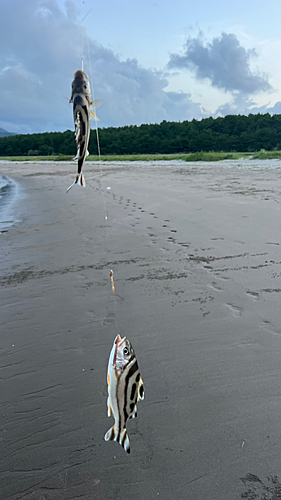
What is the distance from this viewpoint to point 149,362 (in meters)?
4.50

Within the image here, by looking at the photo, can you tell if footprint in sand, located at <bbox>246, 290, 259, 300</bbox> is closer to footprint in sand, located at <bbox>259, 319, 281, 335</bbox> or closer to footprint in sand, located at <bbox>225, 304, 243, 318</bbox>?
footprint in sand, located at <bbox>225, 304, 243, 318</bbox>

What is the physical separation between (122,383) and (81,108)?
1098 mm

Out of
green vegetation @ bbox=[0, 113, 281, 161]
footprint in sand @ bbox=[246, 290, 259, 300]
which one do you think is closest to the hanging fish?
footprint in sand @ bbox=[246, 290, 259, 300]

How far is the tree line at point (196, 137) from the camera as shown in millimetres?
48938

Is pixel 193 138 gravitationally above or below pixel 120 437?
above

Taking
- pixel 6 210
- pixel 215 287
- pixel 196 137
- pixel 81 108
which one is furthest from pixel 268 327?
pixel 196 137

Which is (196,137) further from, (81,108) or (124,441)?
(124,441)

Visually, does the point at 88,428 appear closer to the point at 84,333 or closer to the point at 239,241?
the point at 84,333

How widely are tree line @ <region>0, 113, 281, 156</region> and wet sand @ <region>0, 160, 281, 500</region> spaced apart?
1677 inches

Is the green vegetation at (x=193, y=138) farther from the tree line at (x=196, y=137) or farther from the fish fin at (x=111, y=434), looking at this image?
the fish fin at (x=111, y=434)

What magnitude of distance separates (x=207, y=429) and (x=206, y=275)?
12.3 ft

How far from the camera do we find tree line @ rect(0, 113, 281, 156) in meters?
48.9

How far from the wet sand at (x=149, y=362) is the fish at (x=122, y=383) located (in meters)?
1.49

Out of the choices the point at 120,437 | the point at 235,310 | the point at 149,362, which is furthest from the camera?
the point at 235,310
